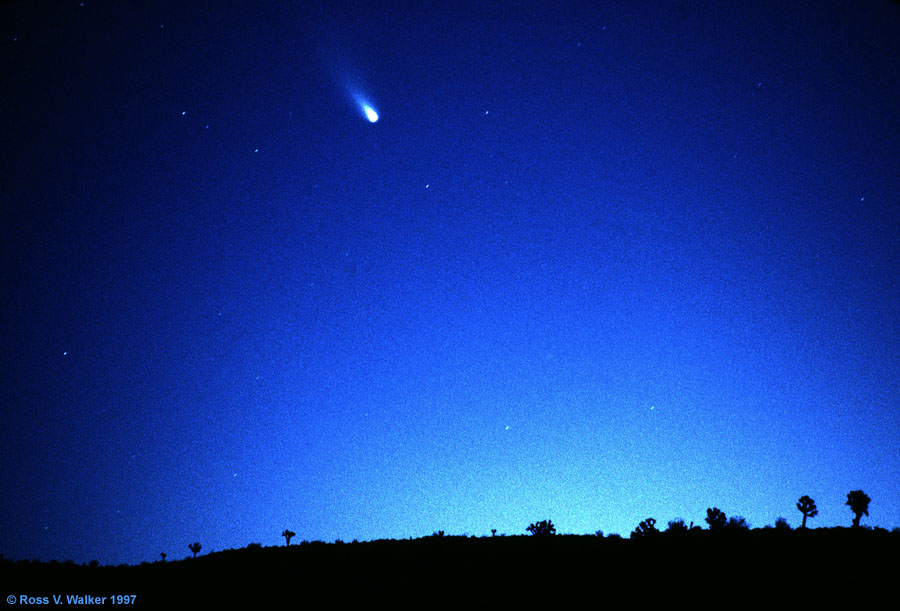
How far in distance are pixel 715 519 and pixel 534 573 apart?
18.3m

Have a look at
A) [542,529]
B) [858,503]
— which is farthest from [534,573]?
[858,503]

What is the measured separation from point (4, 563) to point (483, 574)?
31.7m

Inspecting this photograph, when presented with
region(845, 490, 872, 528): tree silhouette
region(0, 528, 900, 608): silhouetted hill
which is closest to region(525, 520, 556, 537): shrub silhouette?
region(0, 528, 900, 608): silhouetted hill

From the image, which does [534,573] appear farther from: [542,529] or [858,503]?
[858,503]

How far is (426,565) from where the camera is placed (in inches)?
1077

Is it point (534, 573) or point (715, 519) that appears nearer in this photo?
point (534, 573)

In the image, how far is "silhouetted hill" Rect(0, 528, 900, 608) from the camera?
20828 mm

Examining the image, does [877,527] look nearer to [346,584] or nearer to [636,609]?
[636,609]

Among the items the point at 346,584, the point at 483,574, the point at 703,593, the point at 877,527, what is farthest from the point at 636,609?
the point at 877,527

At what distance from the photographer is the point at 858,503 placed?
38.4 m

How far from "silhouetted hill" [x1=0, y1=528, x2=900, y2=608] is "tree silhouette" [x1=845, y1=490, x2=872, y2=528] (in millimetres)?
10462

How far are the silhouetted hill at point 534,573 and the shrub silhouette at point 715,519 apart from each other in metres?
3.20

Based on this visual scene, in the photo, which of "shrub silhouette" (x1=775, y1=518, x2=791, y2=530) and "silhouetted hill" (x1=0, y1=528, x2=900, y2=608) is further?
"shrub silhouette" (x1=775, y1=518, x2=791, y2=530)

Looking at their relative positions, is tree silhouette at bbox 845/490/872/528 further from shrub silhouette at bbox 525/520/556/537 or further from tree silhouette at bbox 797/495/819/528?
shrub silhouette at bbox 525/520/556/537
